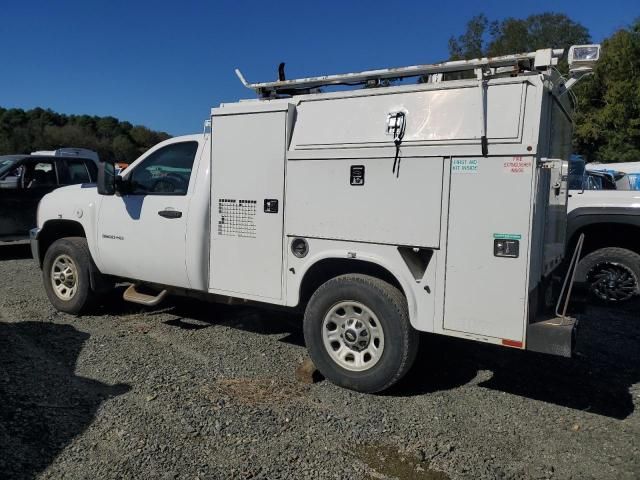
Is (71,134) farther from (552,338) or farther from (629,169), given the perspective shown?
(552,338)

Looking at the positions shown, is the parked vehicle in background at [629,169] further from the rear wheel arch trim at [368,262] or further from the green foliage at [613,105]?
the rear wheel arch trim at [368,262]

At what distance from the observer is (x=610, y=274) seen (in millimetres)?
8117

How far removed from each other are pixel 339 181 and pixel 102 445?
2.53 meters

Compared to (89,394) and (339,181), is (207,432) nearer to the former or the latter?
(89,394)

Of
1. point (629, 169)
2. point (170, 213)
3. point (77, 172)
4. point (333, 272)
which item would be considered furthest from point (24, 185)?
point (629, 169)

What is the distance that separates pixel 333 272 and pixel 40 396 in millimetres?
2494

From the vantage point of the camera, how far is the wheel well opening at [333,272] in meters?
4.65

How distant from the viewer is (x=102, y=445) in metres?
3.63

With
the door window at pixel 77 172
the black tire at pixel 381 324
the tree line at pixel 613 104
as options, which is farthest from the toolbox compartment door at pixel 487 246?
the tree line at pixel 613 104

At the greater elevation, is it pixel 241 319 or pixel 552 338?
pixel 552 338

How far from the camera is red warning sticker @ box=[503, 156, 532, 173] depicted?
3.81 metres

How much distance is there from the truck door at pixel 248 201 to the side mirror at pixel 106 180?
1436 millimetres

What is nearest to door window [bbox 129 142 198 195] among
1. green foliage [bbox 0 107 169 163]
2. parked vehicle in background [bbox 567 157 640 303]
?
parked vehicle in background [bbox 567 157 640 303]

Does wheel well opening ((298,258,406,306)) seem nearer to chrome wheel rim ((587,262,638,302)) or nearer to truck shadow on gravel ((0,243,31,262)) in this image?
chrome wheel rim ((587,262,638,302))
